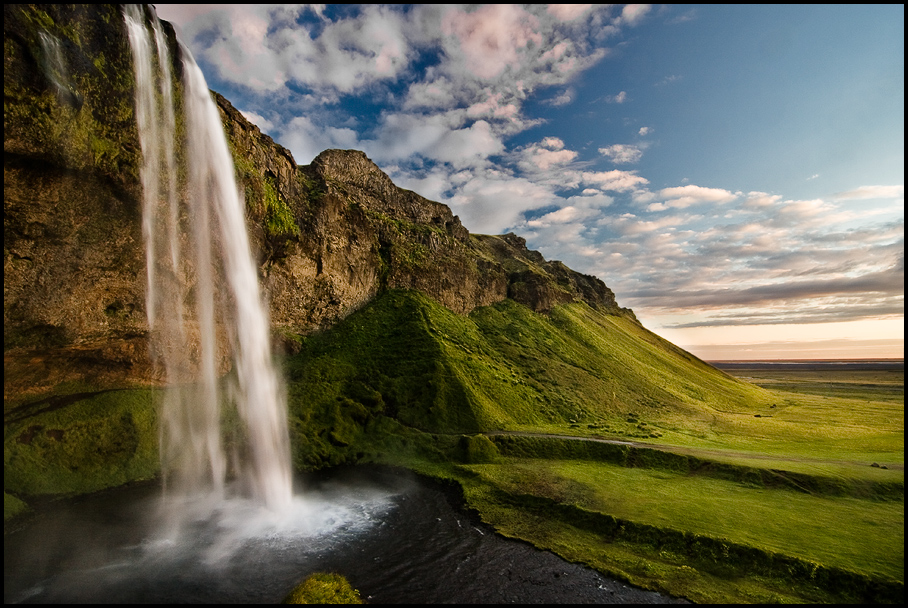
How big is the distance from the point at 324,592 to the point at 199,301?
94.5ft

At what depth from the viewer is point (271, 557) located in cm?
1931

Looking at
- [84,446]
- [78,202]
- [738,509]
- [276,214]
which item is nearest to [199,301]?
[78,202]

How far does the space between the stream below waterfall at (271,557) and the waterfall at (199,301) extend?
12.9 ft

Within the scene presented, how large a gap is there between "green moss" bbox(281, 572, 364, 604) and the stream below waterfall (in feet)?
2.60

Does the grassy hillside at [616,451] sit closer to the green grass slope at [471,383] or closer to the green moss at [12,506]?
the green grass slope at [471,383]

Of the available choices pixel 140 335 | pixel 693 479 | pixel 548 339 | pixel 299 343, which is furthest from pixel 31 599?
pixel 548 339

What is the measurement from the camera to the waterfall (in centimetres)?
2845

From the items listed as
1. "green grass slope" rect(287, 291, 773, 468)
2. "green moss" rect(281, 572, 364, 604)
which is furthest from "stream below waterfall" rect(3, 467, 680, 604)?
"green grass slope" rect(287, 291, 773, 468)

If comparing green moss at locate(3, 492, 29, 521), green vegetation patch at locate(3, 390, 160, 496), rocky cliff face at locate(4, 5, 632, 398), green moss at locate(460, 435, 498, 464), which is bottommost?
green moss at locate(460, 435, 498, 464)

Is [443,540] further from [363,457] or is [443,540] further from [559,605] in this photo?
[363,457]

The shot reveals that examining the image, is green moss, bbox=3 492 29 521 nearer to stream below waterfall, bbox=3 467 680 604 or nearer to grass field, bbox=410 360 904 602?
stream below waterfall, bbox=3 467 680 604

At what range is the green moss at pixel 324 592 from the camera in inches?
604

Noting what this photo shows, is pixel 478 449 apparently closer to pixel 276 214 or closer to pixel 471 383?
pixel 471 383

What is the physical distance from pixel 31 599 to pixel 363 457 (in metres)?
22.5
